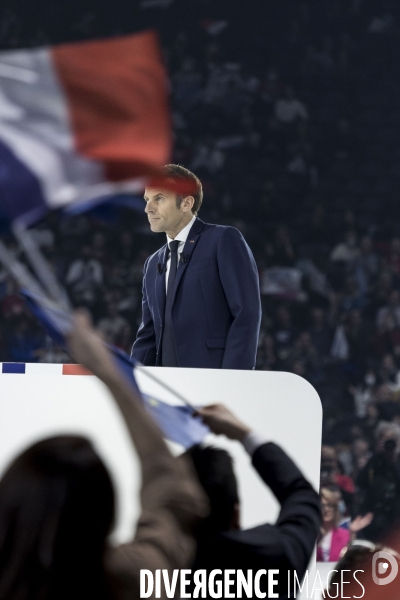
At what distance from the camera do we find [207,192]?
9914 millimetres

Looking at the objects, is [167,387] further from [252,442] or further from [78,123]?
[78,123]

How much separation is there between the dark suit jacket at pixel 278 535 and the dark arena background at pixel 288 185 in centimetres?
532

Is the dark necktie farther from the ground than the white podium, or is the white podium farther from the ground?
the white podium

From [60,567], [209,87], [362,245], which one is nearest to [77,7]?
[209,87]

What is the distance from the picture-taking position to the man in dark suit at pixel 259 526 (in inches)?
58.9

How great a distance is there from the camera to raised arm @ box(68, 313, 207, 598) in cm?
121

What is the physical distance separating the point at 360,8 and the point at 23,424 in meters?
10.1

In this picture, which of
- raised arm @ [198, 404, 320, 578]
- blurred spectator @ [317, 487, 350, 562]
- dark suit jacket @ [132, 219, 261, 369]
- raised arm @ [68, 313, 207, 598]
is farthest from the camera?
blurred spectator @ [317, 487, 350, 562]

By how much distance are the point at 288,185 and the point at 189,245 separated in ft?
23.7

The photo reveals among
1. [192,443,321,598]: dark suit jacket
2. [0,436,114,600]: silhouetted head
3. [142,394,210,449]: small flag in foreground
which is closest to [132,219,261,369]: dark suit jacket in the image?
[142,394,210,449]: small flag in foreground

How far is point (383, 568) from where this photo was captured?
6.87 feet

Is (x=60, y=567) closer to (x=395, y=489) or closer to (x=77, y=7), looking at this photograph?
(x=395, y=489)

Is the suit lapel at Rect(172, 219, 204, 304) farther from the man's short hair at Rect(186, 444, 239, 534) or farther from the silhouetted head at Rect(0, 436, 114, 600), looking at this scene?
the silhouetted head at Rect(0, 436, 114, 600)

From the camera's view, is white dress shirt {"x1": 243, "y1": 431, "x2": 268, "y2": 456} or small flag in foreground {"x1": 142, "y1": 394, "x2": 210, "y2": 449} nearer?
white dress shirt {"x1": 243, "y1": 431, "x2": 268, "y2": 456}
